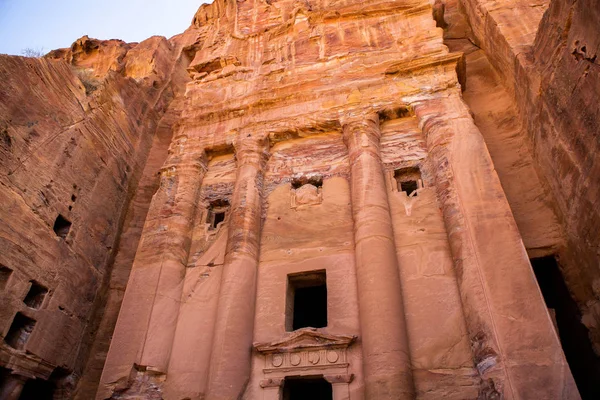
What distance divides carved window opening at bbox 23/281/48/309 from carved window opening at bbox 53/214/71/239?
1306 millimetres

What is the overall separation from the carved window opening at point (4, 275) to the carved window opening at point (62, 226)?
1.65 m

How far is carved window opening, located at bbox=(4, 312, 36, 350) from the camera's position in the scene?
8.15 metres

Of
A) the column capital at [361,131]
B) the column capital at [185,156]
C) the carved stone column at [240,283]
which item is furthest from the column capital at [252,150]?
the column capital at [361,131]

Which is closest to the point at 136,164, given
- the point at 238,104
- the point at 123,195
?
the point at 123,195

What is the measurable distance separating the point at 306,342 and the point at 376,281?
164 centimetres

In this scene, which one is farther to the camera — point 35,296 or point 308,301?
point 308,301

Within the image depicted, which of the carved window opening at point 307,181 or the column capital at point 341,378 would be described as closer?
the column capital at point 341,378

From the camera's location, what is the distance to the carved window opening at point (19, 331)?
8.15m

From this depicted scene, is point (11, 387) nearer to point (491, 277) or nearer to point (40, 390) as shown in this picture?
point (40, 390)

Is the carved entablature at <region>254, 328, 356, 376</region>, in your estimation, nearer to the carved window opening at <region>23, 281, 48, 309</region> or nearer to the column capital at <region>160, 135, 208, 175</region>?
the carved window opening at <region>23, 281, 48, 309</region>

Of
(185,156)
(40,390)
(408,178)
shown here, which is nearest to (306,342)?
(408,178)

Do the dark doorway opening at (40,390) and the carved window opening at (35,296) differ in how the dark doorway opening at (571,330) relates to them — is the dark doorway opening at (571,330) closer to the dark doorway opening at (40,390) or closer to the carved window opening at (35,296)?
the carved window opening at (35,296)

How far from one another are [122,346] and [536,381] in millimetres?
6988

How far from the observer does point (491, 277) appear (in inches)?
273
